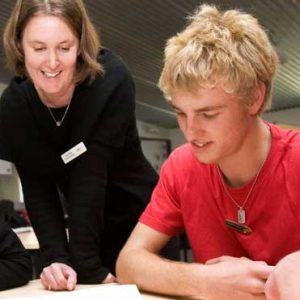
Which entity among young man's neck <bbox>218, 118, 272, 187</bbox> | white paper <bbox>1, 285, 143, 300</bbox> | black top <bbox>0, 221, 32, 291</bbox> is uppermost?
young man's neck <bbox>218, 118, 272, 187</bbox>

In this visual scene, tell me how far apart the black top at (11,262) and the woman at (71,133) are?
7cm

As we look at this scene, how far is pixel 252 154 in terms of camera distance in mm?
1041

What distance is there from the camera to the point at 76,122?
4.29 ft

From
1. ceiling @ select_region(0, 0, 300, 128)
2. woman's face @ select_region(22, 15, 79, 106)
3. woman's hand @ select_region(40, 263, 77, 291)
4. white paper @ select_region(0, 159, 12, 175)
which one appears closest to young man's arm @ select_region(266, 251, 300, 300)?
woman's hand @ select_region(40, 263, 77, 291)

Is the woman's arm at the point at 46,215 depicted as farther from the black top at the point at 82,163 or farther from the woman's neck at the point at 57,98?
the woman's neck at the point at 57,98

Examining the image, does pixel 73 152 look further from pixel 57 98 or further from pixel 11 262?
pixel 11 262

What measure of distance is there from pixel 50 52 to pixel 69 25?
0.31 feet

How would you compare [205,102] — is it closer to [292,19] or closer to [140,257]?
[140,257]

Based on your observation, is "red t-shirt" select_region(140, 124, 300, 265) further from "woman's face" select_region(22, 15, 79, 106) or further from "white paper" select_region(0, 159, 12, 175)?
"white paper" select_region(0, 159, 12, 175)

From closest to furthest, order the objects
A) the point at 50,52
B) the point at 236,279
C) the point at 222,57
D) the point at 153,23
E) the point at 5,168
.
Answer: the point at 236,279 → the point at 222,57 → the point at 50,52 → the point at 153,23 → the point at 5,168

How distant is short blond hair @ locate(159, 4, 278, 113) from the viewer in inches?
37.5

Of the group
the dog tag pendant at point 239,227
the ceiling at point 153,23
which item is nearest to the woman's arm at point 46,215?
the dog tag pendant at point 239,227

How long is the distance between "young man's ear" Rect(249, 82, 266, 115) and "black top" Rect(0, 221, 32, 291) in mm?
737

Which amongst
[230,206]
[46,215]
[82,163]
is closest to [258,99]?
[230,206]
